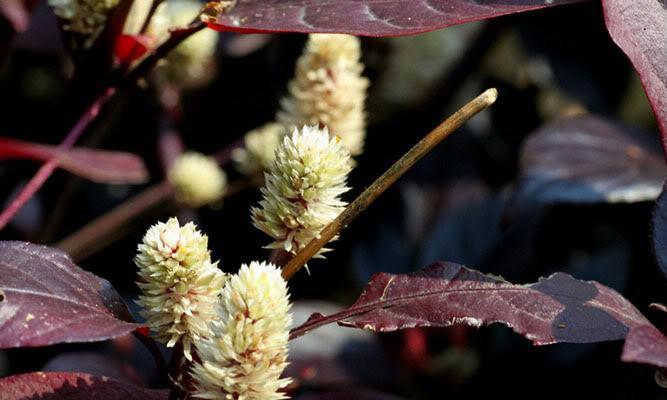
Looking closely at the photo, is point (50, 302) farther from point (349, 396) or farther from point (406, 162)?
point (349, 396)

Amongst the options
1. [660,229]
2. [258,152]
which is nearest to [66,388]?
[660,229]

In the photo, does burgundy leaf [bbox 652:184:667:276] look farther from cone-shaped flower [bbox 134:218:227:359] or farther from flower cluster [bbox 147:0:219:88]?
flower cluster [bbox 147:0:219:88]

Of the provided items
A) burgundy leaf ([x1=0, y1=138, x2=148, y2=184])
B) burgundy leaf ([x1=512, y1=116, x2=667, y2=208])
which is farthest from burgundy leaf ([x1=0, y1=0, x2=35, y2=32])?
burgundy leaf ([x1=512, y1=116, x2=667, y2=208])

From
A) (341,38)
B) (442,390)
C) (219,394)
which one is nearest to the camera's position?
(219,394)

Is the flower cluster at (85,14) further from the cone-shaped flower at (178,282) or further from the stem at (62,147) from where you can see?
the cone-shaped flower at (178,282)

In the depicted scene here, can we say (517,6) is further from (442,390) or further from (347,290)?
(347,290)

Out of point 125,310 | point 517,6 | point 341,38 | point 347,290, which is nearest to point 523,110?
point 347,290

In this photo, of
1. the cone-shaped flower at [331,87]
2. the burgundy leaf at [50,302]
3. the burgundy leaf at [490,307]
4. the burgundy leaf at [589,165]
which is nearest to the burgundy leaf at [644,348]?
the burgundy leaf at [490,307]
